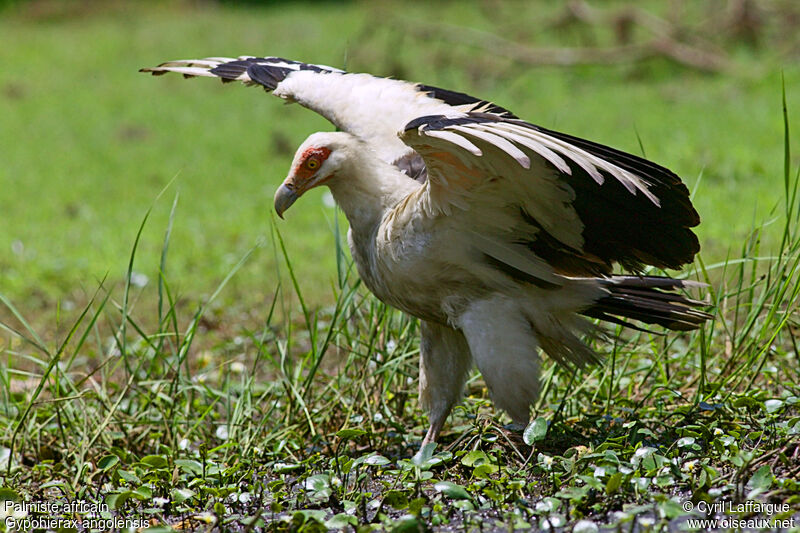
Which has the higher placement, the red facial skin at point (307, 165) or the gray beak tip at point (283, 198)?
the red facial skin at point (307, 165)

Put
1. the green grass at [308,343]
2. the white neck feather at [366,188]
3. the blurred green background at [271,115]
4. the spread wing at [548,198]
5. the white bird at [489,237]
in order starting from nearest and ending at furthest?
the spread wing at [548,198] → the green grass at [308,343] → the white bird at [489,237] → the white neck feather at [366,188] → the blurred green background at [271,115]

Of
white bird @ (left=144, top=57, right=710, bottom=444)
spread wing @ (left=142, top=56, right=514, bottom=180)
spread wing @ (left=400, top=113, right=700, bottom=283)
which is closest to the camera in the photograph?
spread wing @ (left=400, top=113, right=700, bottom=283)

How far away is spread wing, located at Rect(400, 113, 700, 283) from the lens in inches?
115

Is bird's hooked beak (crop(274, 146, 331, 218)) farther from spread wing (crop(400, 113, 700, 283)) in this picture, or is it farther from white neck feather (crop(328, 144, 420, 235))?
spread wing (crop(400, 113, 700, 283))

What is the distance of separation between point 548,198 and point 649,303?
1.99 ft

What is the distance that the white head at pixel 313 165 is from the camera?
363 centimetres

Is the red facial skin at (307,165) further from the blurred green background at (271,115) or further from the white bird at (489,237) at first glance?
the blurred green background at (271,115)

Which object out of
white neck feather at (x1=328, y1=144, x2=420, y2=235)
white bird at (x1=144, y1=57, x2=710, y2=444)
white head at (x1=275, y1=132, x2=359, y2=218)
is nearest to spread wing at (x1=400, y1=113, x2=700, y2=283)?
white bird at (x1=144, y1=57, x2=710, y2=444)

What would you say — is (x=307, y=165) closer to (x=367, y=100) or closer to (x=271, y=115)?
(x=367, y=100)

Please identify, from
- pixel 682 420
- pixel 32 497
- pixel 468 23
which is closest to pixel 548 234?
pixel 682 420

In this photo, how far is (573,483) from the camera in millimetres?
3064

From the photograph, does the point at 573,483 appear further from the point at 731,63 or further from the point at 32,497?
the point at 731,63

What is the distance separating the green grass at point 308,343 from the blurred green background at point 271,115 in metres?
0.04

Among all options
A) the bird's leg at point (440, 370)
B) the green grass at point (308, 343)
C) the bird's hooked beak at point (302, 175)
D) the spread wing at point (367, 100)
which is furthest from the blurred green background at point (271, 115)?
the bird's hooked beak at point (302, 175)
